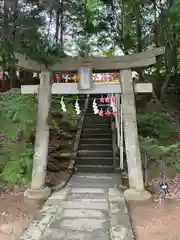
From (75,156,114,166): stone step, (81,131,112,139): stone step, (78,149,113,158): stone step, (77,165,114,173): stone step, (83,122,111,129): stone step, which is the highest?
(83,122,111,129): stone step

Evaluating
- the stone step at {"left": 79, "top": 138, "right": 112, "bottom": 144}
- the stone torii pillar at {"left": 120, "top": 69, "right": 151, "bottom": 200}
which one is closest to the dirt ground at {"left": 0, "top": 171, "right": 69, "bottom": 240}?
the stone torii pillar at {"left": 120, "top": 69, "right": 151, "bottom": 200}

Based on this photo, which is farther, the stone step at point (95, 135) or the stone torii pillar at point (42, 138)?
the stone step at point (95, 135)

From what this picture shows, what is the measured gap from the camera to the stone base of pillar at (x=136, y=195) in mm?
5832

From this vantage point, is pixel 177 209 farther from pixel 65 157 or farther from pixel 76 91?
pixel 65 157

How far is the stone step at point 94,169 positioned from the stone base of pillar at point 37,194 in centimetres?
207

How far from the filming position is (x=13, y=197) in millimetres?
6113

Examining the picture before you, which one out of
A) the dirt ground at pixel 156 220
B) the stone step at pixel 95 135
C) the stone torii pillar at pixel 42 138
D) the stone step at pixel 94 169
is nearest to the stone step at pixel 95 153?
the stone step at pixel 94 169

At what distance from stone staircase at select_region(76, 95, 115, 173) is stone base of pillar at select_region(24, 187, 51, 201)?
2103 millimetres

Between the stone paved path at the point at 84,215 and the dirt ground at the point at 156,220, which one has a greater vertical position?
the stone paved path at the point at 84,215

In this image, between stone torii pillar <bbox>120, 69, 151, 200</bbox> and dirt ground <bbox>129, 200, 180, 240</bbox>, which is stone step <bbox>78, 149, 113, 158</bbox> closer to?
stone torii pillar <bbox>120, 69, 151, 200</bbox>

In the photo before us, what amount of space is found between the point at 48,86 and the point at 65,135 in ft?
11.9

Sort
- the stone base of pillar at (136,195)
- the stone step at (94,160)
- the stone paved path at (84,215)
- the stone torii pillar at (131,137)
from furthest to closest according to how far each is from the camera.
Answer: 1. the stone step at (94,160)
2. the stone torii pillar at (131,137)
3. the stone base of pillar at (136,195)
4. the stone paved path at (84,215)

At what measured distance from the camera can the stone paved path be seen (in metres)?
4.28

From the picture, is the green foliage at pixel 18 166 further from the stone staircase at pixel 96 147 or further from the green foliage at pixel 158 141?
the green foliage at pixel 158 141
